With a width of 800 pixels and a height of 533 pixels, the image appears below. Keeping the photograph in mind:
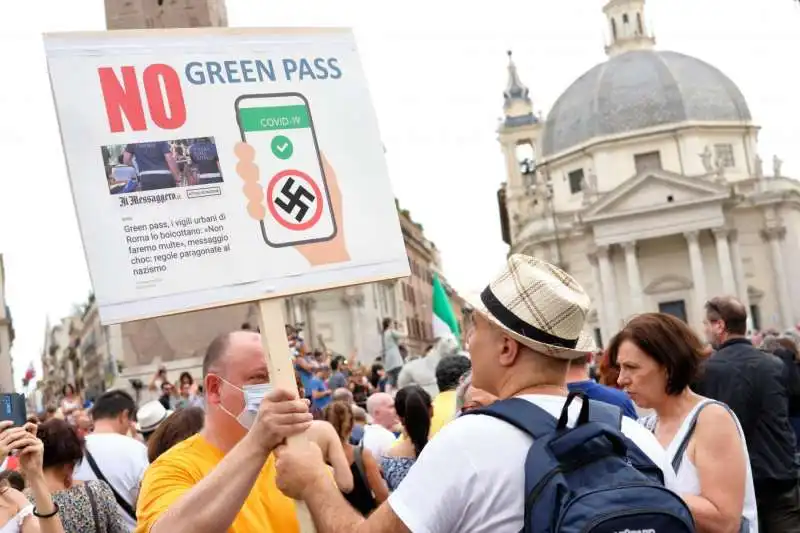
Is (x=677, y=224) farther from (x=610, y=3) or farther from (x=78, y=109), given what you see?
(x=78, y=109)

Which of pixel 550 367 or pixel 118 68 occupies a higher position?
pixel 118 68

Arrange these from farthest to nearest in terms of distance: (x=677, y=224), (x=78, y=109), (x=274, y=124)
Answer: (x=677, y=224)
(x=274, y=124)
(x=78, y=109)

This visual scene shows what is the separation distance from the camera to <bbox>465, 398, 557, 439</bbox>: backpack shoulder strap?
8.97 feet

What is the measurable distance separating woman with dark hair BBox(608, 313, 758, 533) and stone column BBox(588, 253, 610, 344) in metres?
63.9

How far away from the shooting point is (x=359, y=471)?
23.2ft

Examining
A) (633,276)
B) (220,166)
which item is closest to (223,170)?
(220,166)

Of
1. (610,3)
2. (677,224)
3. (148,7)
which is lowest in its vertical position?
(677,224)

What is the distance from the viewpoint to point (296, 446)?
3133mm

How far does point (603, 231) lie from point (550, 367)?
65.8 m

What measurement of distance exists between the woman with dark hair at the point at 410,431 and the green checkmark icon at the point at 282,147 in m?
3.12

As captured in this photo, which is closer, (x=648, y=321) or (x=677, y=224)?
(x=648, y=321)

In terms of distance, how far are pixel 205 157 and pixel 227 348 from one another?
597mm

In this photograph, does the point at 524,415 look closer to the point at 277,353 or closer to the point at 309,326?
the point at 277,353

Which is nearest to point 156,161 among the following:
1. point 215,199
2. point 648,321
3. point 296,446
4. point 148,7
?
point 215,199
